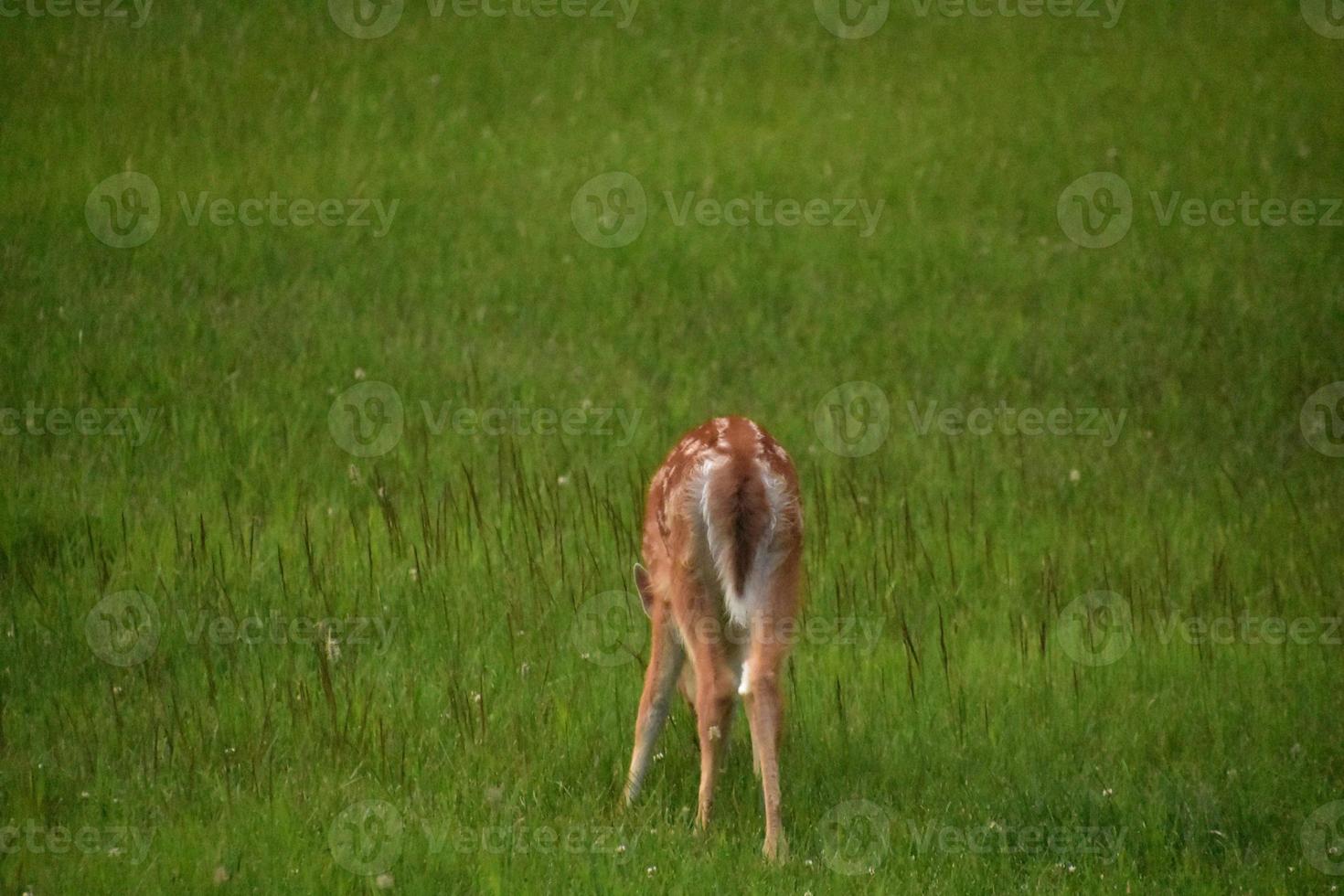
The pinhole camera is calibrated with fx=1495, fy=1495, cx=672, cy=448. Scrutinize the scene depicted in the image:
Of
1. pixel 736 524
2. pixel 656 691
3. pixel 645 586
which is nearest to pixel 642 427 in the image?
pixel 645 586

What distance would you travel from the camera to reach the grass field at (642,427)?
6.16m

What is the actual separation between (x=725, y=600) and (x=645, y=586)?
2.22ft

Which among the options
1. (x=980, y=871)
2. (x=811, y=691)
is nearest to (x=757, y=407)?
(x=811, y=691)

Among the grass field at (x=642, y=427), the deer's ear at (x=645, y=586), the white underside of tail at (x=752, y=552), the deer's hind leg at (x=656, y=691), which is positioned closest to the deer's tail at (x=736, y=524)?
the white underside of tail at (x=752, y=552)

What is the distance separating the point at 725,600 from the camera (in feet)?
19.6

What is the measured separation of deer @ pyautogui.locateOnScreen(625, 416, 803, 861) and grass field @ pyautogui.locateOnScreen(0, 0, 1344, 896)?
1.10 ft

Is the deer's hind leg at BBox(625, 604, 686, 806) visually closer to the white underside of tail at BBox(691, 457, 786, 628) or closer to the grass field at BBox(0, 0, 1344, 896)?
the grass field at BBox(0, 0, 1344, 896)

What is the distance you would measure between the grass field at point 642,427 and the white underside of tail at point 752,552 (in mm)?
910

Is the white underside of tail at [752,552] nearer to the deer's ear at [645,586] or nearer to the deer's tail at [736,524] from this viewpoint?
the deer's tail at [736,524]

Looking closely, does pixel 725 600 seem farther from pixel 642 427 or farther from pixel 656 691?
pixel 642 427

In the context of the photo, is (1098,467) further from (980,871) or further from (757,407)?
(980,871)

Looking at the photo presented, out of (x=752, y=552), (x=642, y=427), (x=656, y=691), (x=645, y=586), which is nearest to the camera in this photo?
(x=752, y=552)

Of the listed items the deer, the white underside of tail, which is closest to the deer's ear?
the deer

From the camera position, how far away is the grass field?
616cm
